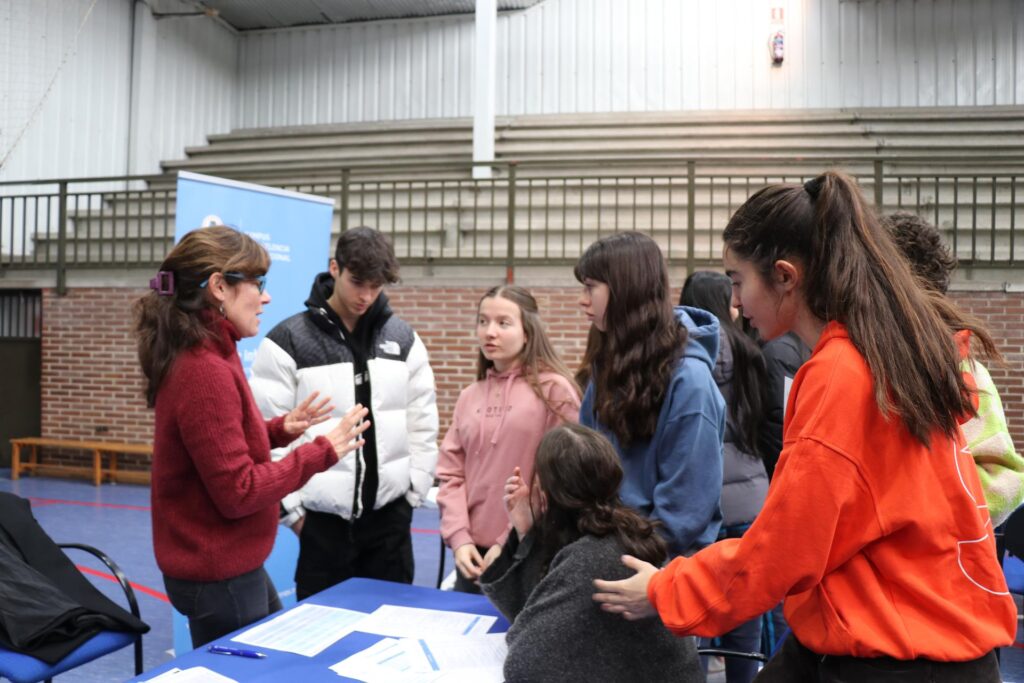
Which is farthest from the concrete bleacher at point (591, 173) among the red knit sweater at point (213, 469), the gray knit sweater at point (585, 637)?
the gray knit sweater at point (585, 637)

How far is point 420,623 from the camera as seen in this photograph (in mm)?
2002

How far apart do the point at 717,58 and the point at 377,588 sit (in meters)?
10.6

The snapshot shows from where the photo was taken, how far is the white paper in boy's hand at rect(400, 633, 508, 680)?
5.74 feet

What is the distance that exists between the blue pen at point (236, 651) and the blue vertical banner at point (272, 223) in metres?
2.11

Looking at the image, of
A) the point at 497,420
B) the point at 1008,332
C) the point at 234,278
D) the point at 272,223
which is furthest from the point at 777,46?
the point at 234,278

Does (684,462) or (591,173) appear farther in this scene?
(591,173)

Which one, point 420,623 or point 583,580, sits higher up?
point 583,580

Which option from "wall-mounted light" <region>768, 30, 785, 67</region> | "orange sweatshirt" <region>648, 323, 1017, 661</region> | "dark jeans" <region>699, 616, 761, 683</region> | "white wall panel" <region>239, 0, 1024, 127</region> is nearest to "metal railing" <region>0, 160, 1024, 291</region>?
"white wall panel" <region>239, 0, 1024, 127</region>

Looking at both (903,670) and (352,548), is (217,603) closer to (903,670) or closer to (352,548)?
(352,548)

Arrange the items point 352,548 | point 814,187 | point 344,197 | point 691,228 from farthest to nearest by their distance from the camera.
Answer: point 344,197 < point 691,228 < point 352,548 < point 814,187

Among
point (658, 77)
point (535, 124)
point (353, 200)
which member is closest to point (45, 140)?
point (353, 200)

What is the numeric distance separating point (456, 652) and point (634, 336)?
2.75 feet

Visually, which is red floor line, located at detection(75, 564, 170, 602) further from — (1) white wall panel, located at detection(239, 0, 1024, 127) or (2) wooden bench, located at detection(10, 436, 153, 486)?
(1) white wall panel, located at detection(239, 0, 1024, 127)

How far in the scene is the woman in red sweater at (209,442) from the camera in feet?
6.38
